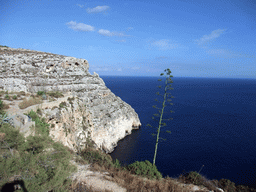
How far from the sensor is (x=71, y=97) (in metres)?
24.8

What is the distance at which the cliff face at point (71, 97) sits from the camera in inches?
771

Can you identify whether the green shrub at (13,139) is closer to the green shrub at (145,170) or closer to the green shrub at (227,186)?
the green shrub at (145,170)

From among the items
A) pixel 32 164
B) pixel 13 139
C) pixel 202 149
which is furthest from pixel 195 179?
pixel 202 149

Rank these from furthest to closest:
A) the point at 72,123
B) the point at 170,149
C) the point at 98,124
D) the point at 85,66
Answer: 1. the point at 85,66
2. the point at 170,149
3. the point at 98,124
4. the point at 72,123

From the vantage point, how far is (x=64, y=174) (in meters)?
8.02

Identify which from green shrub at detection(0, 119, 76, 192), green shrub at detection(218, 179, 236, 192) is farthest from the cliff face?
green shrub at detection(218, 179, 236, 192)

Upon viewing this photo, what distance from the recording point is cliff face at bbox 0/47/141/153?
19.6m

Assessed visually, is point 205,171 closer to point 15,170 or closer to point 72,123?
point 72,123

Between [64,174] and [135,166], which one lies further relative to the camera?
[135,166]

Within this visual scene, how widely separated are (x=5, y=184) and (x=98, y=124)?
26.3m

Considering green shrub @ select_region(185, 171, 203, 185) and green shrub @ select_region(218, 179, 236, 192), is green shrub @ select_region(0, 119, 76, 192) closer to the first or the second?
green shrub @ select_region(185, 171, 203, 185)

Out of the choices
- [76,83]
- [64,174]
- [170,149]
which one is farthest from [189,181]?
[76,83]

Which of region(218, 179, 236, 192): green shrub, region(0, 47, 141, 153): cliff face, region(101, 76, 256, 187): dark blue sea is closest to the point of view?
region(218, 179, 236, 192): green shrub

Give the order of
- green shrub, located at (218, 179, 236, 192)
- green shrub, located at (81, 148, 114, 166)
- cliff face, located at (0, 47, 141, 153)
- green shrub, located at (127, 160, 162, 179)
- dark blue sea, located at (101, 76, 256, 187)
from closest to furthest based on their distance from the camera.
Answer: green shrub, located at (127, 160, 162, 179), green shrub, located at (81, 148, 114, 166), green shrub, located at (218, 179, 236, 192), cliff face, located at (0, 47, 141, 153), dark blue sea, located at (101, 76, 256, 187)
